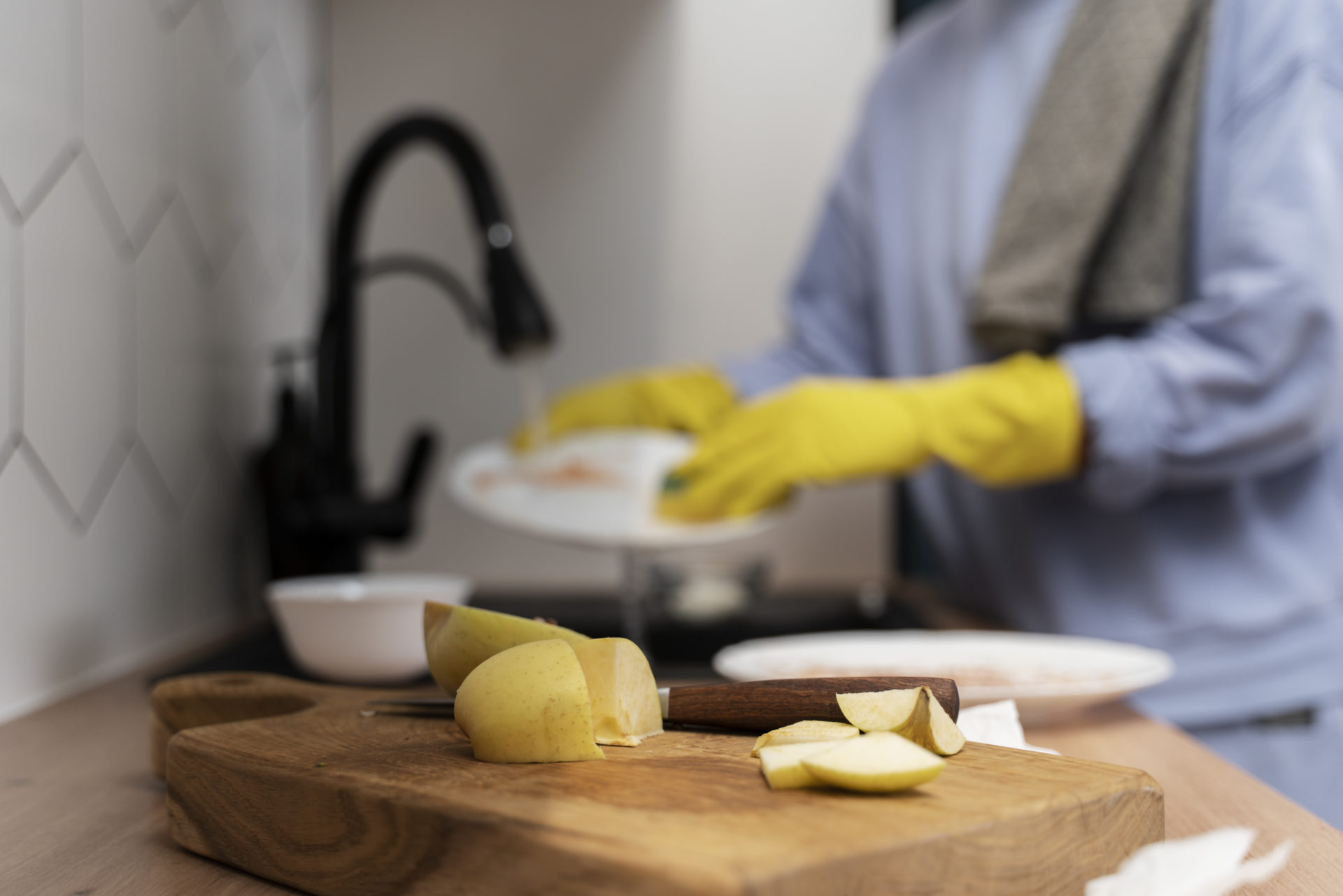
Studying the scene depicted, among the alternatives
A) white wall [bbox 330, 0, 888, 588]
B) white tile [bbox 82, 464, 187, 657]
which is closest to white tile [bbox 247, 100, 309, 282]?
white wall [bbox 330, 0, 888, 588]

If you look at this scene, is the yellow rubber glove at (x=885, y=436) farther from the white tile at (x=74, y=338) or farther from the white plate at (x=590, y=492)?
the white tile at (x=74, y=338)

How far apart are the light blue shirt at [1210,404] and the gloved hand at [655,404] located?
→ 0.90 feet

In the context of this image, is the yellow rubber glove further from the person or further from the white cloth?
the white cloth

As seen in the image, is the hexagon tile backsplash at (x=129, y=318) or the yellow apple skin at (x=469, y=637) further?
the hexagon tile backsplash at (x=129, y=318)

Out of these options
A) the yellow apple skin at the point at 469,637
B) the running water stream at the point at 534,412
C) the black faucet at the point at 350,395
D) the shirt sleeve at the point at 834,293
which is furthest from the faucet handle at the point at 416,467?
the yellow apple skin at the point at 469,637

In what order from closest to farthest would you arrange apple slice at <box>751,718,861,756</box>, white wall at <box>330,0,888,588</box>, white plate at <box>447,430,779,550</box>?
apple slice at <box>751,718,861,756</box>, white plate at <box>447,430,779,550</box>, white wall at <box>330,0,888,588</box>

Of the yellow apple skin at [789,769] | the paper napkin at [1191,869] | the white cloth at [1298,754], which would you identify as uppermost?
the yellow apple skin at [789,769]

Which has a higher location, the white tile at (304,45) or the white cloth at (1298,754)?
the white tile at (304,45)

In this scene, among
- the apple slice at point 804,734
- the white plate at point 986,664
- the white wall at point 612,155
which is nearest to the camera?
the apple slice at point 804,734

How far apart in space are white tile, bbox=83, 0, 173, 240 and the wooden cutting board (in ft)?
1.87

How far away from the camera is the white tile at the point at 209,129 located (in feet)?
3.41

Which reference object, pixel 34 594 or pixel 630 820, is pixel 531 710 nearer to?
pixel 630 820

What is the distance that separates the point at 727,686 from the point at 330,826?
179 millimetres

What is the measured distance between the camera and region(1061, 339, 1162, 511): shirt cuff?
93cm
